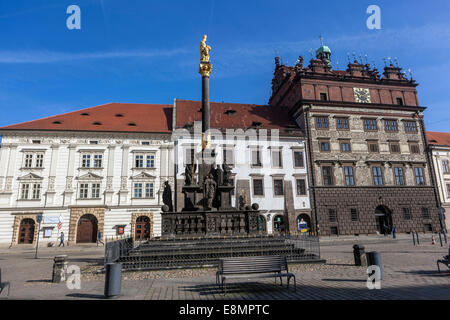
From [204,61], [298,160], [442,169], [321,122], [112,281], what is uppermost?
[321,122]

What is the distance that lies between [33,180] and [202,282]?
2498 cm

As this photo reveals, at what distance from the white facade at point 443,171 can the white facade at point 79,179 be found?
30.5 m

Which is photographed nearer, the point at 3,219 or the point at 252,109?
the point at 3,219

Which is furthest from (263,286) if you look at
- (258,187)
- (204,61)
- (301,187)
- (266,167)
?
(301,187)

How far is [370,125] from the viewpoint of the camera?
32000 millimetres

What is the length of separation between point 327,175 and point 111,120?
76.8ft

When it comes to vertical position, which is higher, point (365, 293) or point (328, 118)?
point (328, 118)

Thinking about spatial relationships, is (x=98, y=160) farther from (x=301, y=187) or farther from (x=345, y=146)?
(x=345, y=146)

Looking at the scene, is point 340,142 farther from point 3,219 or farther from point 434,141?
point 3,219

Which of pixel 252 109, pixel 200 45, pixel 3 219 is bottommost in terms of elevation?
pixel 3 219

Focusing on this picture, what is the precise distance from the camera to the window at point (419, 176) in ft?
103
